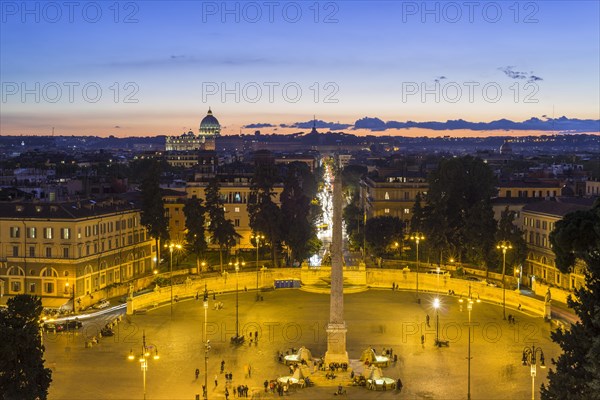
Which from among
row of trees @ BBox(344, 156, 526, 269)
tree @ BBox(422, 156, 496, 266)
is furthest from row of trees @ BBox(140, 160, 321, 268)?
tree @ BBox(422, 156, 496, 266)

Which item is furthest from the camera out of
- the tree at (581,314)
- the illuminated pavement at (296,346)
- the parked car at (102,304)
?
the parked car at (102,304)

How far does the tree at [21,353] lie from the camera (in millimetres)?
34094

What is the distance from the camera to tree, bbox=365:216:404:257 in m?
90.4

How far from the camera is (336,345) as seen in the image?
2026 inches

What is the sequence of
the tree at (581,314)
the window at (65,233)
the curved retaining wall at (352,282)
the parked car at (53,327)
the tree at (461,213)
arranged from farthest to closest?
1. the tree at (461,213)
2. the window at (65,233)
3. the curved retaining wall at (352,282)
4. the parked car at (53,327)
5. the tree at (581,314)

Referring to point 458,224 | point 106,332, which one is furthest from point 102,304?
point 458,224

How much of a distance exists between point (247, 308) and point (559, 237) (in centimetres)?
4410

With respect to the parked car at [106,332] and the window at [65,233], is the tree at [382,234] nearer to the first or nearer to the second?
the window at [65,233]

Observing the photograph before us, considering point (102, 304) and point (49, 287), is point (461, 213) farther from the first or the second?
point (49, 287)

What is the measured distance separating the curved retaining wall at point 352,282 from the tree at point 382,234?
10.1 metres

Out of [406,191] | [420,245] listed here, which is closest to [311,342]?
[420,245]

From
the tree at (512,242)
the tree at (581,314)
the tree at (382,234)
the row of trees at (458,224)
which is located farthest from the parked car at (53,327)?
the tree at (512,242)

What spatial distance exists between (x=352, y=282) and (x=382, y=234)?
12151 millimetres

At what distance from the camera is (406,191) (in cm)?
11875
